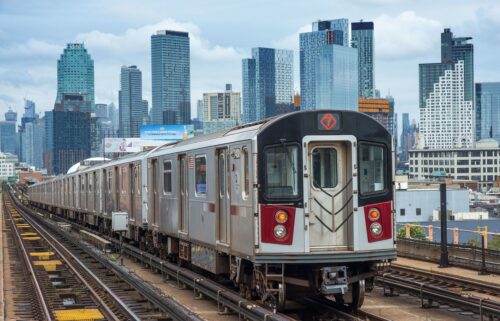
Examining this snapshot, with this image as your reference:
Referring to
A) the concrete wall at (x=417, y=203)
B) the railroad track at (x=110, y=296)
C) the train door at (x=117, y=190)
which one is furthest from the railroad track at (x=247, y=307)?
the concrete wall at (x=417, y=203)

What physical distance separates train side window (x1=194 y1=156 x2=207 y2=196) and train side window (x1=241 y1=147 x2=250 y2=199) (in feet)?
8.69

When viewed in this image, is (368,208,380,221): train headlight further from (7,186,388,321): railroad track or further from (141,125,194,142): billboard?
(141,125,194,142): billboard

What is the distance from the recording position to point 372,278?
43.8 ft

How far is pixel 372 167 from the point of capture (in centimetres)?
1298

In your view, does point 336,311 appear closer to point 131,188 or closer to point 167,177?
point 167,177

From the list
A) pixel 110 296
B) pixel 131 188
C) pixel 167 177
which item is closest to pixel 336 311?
pixel 110 296

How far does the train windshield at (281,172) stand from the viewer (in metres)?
12.5

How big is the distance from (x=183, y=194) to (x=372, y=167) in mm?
6170

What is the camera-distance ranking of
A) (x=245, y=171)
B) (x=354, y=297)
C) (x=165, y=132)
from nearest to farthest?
(x=245, y=171), (x=354, y=297), (x=165, y=132)

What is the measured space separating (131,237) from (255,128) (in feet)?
46.4

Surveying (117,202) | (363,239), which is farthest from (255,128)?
(117,202)

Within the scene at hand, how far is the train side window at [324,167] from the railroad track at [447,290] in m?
1.87

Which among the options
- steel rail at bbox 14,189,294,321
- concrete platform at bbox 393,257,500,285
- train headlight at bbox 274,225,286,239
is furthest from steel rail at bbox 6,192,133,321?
concrete platform at bbox 393,257,500,285

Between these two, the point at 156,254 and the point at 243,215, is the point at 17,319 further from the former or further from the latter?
→ the point at 156,254
